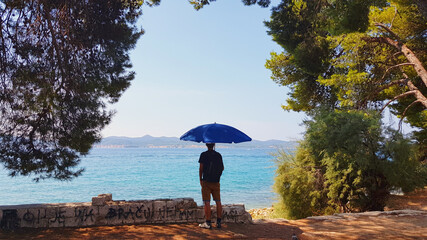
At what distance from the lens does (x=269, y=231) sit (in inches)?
266

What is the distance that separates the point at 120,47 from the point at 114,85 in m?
1.18

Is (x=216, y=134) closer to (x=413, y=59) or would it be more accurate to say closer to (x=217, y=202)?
(x=217, y=202)

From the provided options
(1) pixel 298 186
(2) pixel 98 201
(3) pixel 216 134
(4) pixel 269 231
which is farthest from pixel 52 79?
(1) pixel 298 186

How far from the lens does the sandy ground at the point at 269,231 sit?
19.8 ft

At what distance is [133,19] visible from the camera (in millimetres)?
9664

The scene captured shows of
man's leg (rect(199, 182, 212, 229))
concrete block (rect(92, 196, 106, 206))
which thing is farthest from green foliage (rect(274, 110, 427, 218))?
concrete block (rect(92, 196, 106, 206))

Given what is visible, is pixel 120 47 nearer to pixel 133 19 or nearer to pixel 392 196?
pixel 133 19

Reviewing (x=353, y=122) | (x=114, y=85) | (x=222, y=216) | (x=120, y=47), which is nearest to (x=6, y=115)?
(x=114, y=85)

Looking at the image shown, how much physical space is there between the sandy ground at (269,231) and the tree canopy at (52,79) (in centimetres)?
253

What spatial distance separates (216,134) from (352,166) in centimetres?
624

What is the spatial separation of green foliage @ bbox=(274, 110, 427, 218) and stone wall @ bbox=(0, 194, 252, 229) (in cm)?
482

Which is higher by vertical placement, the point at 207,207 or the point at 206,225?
the point at 207,207

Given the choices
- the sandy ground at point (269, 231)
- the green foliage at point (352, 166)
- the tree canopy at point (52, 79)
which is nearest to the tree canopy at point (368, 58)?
the green foliage at point (352, 166)

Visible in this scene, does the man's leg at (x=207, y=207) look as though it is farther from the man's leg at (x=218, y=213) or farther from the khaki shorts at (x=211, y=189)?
the man's leg at (x=218, y=213)
